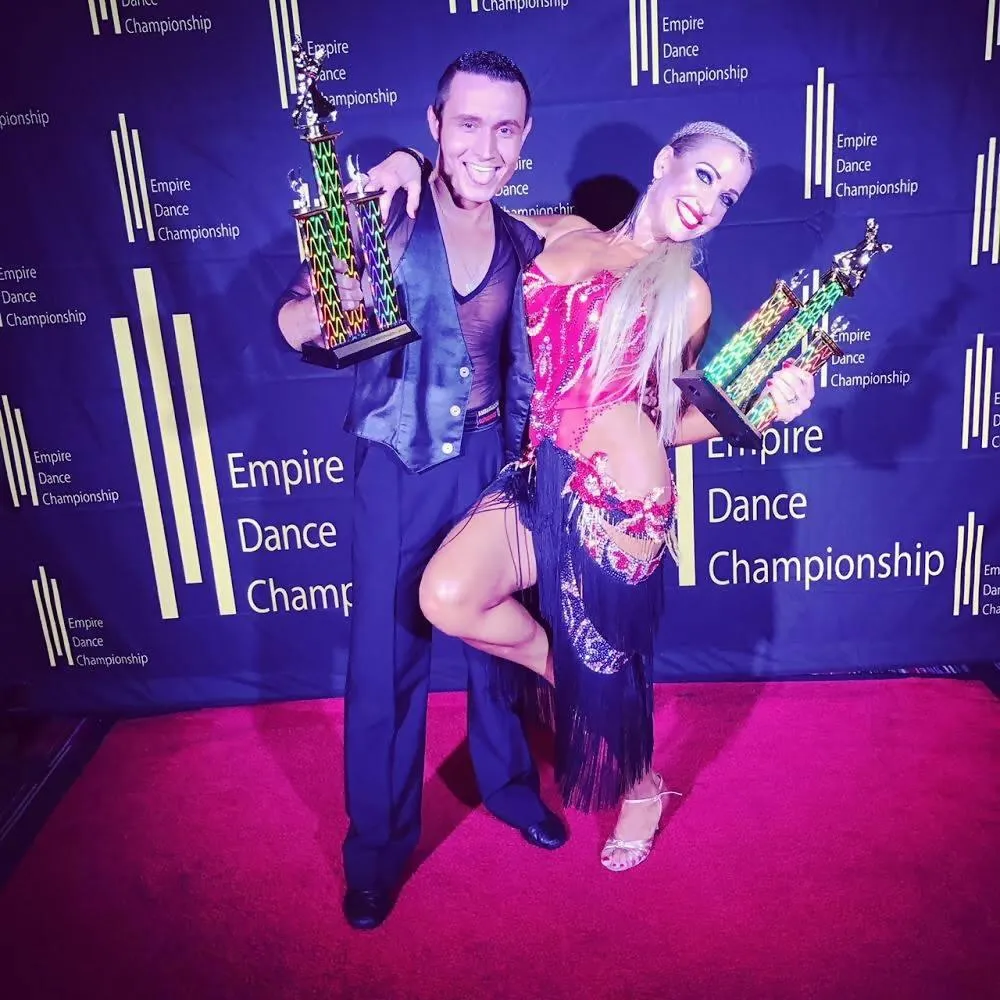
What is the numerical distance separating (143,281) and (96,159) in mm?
354

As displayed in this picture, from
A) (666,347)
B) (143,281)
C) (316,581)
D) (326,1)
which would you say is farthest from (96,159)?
(666,347)

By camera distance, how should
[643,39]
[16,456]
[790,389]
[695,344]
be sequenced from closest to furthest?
[790,389], [695,344], [643,39], [16,456]

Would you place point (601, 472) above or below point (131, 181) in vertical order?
below

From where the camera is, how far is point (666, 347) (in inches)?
77.2

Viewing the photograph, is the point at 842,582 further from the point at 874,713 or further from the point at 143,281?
the point at 143,281

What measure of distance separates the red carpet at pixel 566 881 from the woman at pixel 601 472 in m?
0.33

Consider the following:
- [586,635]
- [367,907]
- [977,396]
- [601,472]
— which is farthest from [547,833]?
[977,396]

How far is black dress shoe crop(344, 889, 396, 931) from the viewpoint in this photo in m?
2.13

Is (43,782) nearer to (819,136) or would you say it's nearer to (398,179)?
(398,179)

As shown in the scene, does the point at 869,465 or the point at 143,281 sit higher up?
the point at 143,281

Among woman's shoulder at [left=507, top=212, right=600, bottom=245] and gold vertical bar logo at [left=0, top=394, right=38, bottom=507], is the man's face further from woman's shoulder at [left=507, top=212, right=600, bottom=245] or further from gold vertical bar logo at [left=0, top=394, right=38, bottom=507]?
gold vertical bar logo at [left=0, top=394, right=38, bottom=507]

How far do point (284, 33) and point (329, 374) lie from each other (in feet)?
3.09

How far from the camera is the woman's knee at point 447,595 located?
2.00 meters

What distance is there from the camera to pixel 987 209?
273cm
